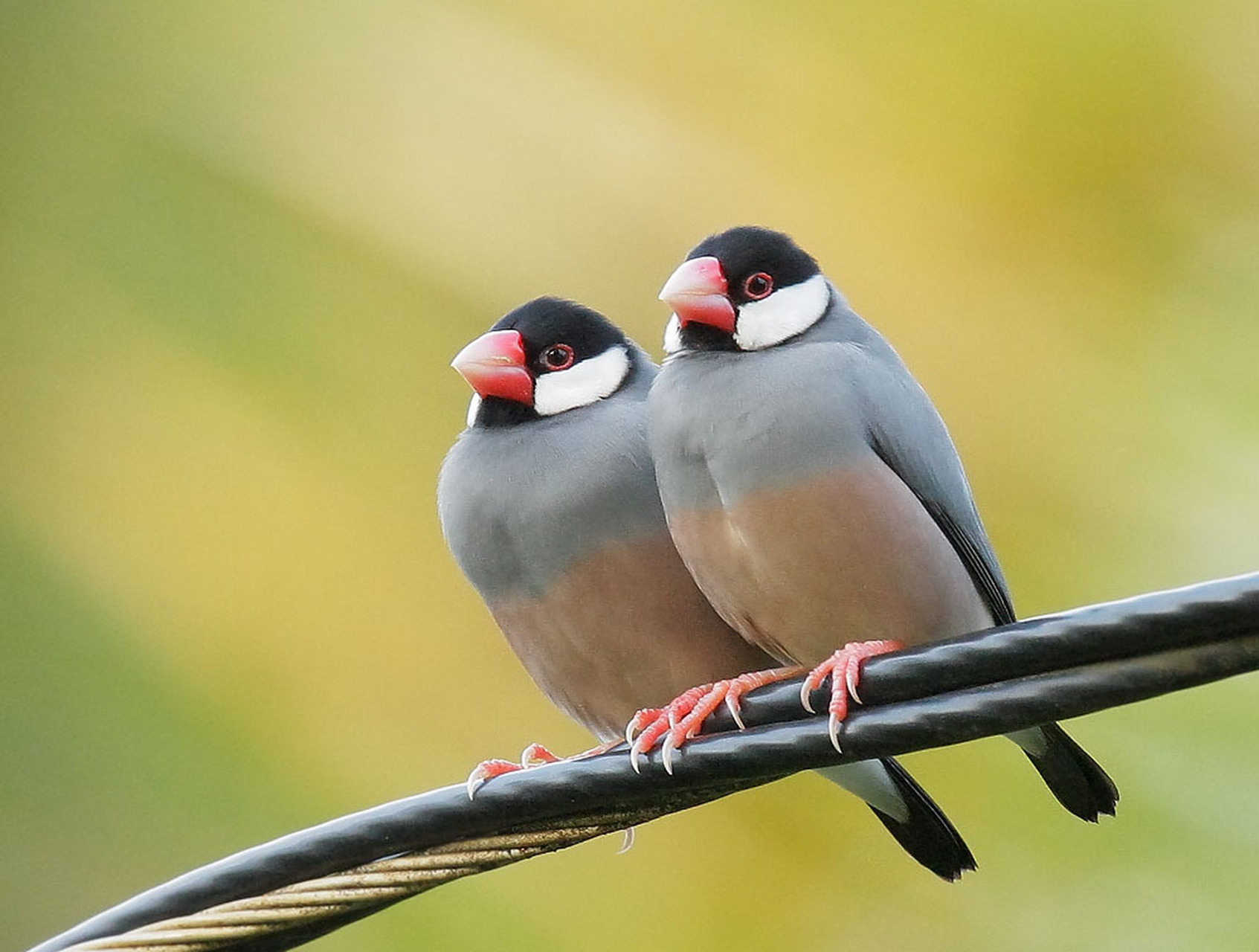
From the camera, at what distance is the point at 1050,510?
4.20 m

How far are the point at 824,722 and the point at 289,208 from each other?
4014 mm

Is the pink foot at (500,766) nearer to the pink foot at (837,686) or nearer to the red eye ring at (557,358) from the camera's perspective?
the pink foot at (837,686)

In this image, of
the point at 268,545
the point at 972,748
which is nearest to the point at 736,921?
the point at 972,748

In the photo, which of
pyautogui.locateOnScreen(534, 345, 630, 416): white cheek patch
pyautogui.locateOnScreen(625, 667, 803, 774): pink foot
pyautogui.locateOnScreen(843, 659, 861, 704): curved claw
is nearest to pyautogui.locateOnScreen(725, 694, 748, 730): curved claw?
→ pyautogui.locateOnScreen(625, 667, 803, 774): pink foot

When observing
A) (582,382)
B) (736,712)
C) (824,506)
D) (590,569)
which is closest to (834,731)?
(736,712)

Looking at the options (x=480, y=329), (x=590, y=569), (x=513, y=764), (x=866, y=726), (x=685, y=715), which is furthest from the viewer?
(x=480, y=329)

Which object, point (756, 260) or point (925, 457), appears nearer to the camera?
point (925, 457)

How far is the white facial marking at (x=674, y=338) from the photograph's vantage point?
2520 millimetres

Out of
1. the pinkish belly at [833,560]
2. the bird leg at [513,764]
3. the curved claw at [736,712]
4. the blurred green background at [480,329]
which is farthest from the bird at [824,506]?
the blurred green background at [480,329]

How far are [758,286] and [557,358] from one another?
1.25ft

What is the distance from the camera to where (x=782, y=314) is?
2.51 m

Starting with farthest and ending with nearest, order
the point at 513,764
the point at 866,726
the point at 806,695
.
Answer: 1. the point at 513,764
2. the point at 806,695
3. the point at 866,726

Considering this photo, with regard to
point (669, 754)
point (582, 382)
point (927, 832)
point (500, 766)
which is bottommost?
point (927, 832)

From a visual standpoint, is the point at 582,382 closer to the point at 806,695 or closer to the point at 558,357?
the point at 558,357
